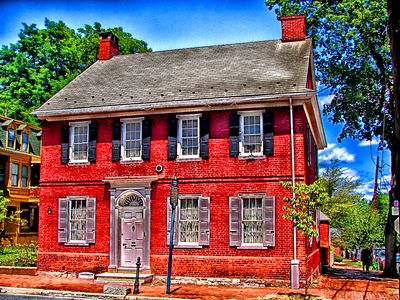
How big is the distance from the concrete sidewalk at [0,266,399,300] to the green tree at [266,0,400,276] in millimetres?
7390

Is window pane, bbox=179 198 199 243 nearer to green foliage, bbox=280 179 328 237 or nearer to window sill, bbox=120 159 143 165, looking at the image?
window sill, bbox=120 159 143 165

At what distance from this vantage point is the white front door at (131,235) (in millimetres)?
21422

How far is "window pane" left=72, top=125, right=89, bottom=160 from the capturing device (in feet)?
74.0

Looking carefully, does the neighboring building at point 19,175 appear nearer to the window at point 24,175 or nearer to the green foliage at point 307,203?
the window at point 24,175

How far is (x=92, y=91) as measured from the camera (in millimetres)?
23828

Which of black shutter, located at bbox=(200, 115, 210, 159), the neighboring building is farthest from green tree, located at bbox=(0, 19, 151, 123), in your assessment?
black shutter, located at bbox=(200, 115, 210, 159)

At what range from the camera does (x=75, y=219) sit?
73.2 ft

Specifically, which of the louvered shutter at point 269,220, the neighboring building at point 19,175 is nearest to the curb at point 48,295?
the louvered shutter at point 269,220

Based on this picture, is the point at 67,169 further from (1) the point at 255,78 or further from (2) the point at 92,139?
(1) the point at 255,78

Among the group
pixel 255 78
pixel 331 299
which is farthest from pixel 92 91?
pixel 331 299

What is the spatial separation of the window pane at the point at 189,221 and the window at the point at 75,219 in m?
3.92

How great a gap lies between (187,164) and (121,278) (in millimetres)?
5121

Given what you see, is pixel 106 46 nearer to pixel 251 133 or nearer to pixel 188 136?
pixel 188 136

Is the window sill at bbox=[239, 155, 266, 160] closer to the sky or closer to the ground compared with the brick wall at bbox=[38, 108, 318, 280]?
closer to the sky
